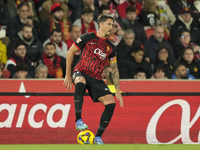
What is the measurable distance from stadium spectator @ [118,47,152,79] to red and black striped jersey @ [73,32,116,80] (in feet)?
10.9

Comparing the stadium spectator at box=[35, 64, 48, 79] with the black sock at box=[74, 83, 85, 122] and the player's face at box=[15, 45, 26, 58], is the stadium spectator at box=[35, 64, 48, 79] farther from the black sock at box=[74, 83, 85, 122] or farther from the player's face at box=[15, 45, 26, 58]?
the black sock at box=[74, 83, 85, 122]

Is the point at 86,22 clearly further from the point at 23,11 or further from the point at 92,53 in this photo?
the point at 92,53

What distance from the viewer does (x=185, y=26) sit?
11188 millimetres

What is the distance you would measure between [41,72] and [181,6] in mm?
5574

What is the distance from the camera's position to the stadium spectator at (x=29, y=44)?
915 centimetres

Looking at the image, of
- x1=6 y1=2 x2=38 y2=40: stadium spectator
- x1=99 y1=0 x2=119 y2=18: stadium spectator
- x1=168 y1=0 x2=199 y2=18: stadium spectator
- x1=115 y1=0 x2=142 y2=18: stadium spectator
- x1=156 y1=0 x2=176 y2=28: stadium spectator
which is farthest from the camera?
x1=168 y1=0 x2=199 y2=18: stadium spectator

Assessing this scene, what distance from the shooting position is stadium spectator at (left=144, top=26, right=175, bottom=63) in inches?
402

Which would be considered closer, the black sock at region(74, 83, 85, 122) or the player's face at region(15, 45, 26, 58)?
the black sock at region(74, 83, 85, 122)

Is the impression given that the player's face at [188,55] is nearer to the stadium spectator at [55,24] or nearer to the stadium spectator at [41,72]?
the stadium spectator at [55,24]

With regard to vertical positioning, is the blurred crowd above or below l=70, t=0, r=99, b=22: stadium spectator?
below

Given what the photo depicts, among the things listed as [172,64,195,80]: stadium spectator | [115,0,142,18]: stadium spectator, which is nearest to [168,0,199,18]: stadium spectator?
[115,0,142,18]: stadium spectator

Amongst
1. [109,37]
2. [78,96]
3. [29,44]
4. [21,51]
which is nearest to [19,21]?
[29,44]

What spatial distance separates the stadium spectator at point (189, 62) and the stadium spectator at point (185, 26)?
1.07 meters

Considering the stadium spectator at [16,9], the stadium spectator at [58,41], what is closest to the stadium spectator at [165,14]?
the stadium spectator at [58,41]
